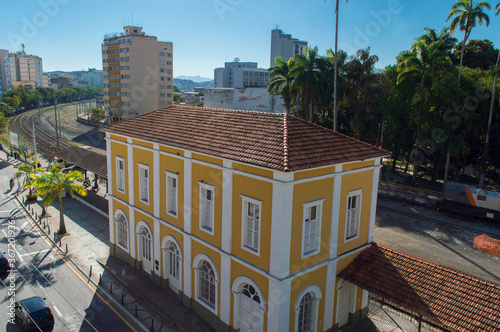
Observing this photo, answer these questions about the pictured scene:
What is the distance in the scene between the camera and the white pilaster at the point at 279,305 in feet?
42.1

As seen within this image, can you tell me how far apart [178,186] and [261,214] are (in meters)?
5.51

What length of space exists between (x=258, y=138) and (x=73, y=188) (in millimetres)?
16873

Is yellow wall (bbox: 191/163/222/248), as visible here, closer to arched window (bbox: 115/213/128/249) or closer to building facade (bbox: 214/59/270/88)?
arched window (bbox: 115/213/128/249)

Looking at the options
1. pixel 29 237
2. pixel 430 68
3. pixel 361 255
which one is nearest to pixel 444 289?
pixel 361 255

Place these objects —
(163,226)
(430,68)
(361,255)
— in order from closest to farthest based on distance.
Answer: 1. (361,255)
2. (163,226)
3. (430,68)

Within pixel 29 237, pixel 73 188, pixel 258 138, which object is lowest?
pixel 29 237

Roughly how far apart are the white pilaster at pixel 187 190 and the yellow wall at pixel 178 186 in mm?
396

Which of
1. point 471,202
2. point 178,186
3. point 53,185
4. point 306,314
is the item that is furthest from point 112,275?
point 471,202

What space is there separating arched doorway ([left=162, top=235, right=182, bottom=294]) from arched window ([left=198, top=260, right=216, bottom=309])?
150 centimetres

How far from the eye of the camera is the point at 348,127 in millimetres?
48781

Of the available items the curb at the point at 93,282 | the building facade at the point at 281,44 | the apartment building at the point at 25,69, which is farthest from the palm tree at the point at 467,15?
the apartment building at the point at 25,69

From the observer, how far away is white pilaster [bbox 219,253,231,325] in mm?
14859

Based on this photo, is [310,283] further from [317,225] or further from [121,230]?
[121,230]

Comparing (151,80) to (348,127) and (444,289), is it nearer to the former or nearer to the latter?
(348,127)
